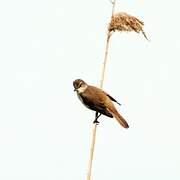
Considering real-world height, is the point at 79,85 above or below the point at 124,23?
below

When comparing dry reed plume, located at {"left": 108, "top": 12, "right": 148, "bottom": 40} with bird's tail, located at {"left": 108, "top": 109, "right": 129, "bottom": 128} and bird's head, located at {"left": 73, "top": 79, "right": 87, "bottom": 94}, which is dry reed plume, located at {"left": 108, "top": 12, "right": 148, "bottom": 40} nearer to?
bird's tail, located at {"left": 108, "top": 109, "right": 129, "bottom": 128}

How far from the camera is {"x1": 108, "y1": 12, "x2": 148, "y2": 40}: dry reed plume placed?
416cm

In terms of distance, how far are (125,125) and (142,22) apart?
0.98m

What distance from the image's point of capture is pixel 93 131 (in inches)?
153

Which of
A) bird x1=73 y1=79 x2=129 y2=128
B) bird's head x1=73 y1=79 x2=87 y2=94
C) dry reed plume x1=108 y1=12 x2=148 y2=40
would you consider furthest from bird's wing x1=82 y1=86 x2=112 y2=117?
dry reed plume x1=108 y1=12 x2=148 y2=40

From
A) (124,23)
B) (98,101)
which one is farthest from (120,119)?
(124,23)

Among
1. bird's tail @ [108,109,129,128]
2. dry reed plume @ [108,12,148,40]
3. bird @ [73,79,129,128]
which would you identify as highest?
dry reed plume @ [108,12,148,40]

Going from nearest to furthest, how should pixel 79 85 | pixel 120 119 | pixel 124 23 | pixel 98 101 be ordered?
pixel 124 23 < pixel 120 119 < pixel 98 101 < pixel 79 85

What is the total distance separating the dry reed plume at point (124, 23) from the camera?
4160mm

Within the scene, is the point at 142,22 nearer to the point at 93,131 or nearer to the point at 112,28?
the point at 112,28

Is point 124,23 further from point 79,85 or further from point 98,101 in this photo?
point 79,85

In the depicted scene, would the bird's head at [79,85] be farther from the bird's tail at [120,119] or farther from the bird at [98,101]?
the bird's tail at [120,119]

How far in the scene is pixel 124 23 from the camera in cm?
418

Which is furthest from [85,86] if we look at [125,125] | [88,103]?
[125,125]
